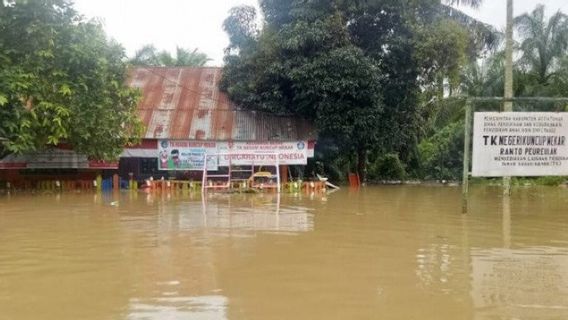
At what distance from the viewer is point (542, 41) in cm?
2730

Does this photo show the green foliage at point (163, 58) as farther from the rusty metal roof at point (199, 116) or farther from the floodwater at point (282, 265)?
the floodwater at point (282, 265)

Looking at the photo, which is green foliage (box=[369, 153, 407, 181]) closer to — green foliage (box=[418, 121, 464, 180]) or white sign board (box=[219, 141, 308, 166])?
green foliage (box=[418, 121, 464, 180])

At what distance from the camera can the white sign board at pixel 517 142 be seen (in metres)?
11.4

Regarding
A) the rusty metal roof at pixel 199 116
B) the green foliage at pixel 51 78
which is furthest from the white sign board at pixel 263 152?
the green foliage at pixel 51 78

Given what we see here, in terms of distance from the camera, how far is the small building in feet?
66.2

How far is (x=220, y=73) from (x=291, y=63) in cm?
505

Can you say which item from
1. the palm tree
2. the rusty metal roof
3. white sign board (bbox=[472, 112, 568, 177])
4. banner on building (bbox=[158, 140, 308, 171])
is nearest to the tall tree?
the rusty metal roof

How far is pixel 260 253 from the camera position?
7.11 m

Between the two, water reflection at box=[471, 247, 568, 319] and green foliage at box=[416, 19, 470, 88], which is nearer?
water reflection at box=[471, 247, 568, 319]

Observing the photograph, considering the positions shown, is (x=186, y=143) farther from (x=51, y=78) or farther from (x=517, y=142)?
(x=517, y=142)

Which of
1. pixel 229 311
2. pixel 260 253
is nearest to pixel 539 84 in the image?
pixel 260 253

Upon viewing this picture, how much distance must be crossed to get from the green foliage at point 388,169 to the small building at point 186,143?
26.4 ft

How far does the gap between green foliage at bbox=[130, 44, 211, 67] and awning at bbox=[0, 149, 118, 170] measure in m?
14.0

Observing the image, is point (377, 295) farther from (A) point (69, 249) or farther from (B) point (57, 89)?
(B) point (57, 89)
